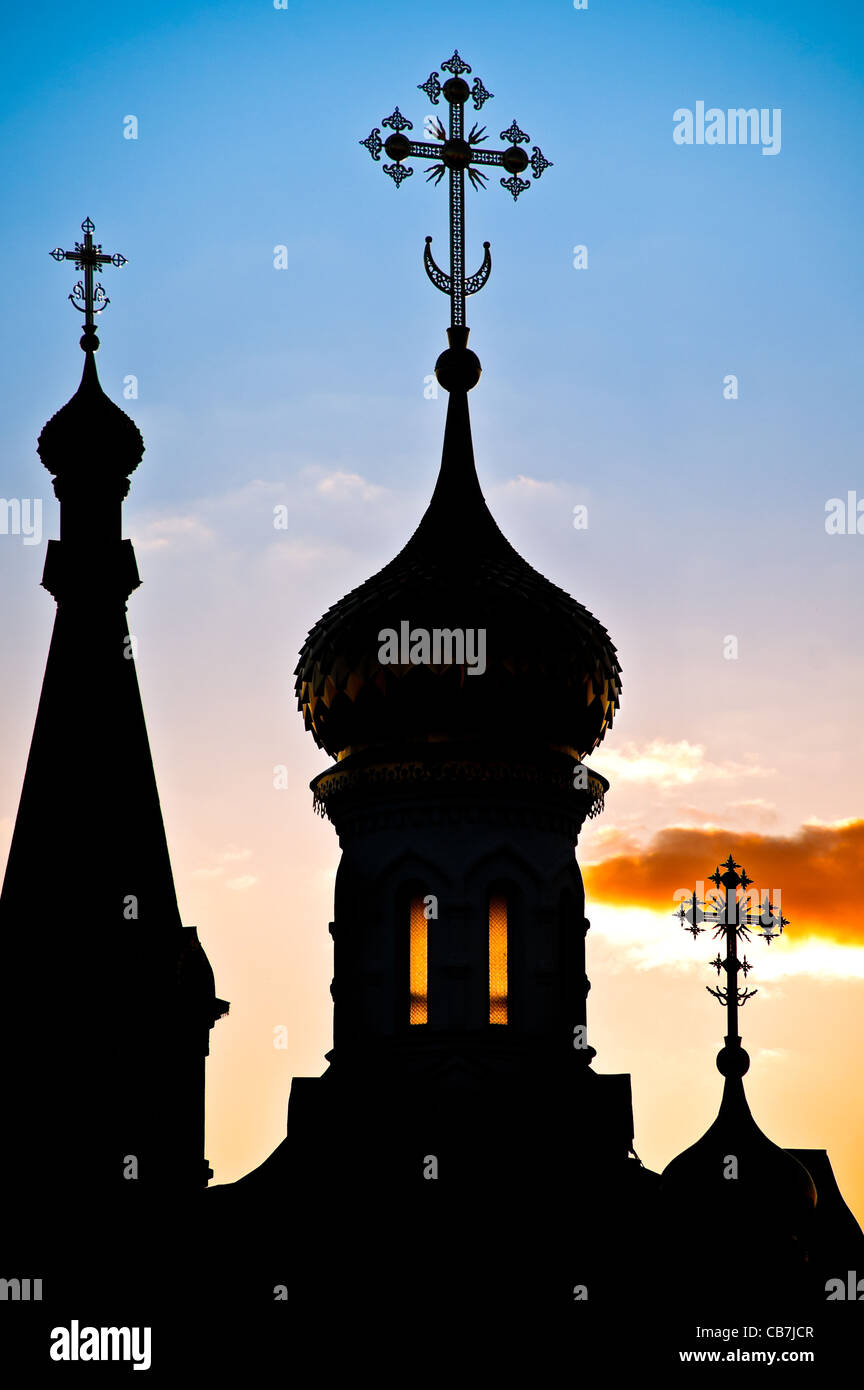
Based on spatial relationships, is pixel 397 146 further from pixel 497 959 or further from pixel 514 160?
pixel 497 959

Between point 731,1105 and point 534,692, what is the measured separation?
16.1 feet

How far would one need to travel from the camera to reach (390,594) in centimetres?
3403

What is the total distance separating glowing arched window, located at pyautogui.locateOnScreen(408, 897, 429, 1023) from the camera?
33.4 meters

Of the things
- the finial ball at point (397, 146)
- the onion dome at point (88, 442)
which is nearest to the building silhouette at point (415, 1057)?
the finial ball at point (397, 146)

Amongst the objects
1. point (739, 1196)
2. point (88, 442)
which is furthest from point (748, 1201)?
point (88, 442)

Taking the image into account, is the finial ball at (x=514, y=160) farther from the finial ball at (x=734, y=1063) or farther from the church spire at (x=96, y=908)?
the finial ball at (x=734, y=1063)

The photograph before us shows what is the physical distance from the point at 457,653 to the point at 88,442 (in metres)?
5.51

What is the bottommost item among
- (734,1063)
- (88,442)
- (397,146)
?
(734,1063)

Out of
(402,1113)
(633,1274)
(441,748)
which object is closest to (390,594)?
(441,748)

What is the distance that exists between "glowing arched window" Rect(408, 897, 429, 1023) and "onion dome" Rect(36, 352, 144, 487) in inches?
257

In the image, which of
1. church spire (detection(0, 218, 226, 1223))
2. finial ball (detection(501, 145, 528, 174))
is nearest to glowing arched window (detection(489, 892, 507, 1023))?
church spire (detection(0, 218, 226, 1223))

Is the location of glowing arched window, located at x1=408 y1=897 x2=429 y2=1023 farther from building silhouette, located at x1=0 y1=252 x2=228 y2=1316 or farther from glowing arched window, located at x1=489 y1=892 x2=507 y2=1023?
building silhouette, located at x1=0 y1=252 x2=228 y2=1316

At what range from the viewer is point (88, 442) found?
3634cm
